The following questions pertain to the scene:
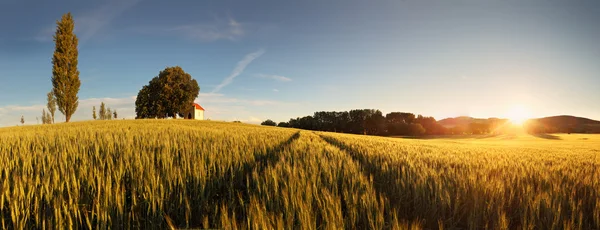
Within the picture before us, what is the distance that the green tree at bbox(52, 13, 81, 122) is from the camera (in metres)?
41.6

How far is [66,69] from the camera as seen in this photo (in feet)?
140

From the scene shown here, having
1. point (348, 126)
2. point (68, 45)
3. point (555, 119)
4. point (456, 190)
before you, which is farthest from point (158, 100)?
point (555, 119)

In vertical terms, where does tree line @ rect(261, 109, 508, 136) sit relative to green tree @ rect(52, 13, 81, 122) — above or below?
below

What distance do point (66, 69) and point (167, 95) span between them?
14.9 m

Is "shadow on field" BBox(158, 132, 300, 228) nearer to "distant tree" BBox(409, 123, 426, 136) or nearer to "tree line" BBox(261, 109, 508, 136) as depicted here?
"tree line" BBox(261, 109, 508, 136)

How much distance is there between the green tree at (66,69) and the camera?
137 feet

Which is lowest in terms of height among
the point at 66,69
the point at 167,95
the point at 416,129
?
the point at 416,129

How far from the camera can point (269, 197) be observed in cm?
228

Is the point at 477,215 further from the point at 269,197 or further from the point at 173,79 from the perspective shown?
the point at 173,79

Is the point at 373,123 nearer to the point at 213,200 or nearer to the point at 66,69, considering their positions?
the point at 66,69

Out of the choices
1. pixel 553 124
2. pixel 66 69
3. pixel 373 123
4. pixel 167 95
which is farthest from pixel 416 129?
pixel 66 69

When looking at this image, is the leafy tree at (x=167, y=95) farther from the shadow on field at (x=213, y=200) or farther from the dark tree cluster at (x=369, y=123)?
the shadow on field at (x=213, y=200)

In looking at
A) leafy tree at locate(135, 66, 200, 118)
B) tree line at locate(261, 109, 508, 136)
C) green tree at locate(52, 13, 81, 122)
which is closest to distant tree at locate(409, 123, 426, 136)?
tree line at locate(261, 109, 508, 136)

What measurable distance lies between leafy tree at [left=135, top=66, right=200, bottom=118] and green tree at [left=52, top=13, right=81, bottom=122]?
416 inches
